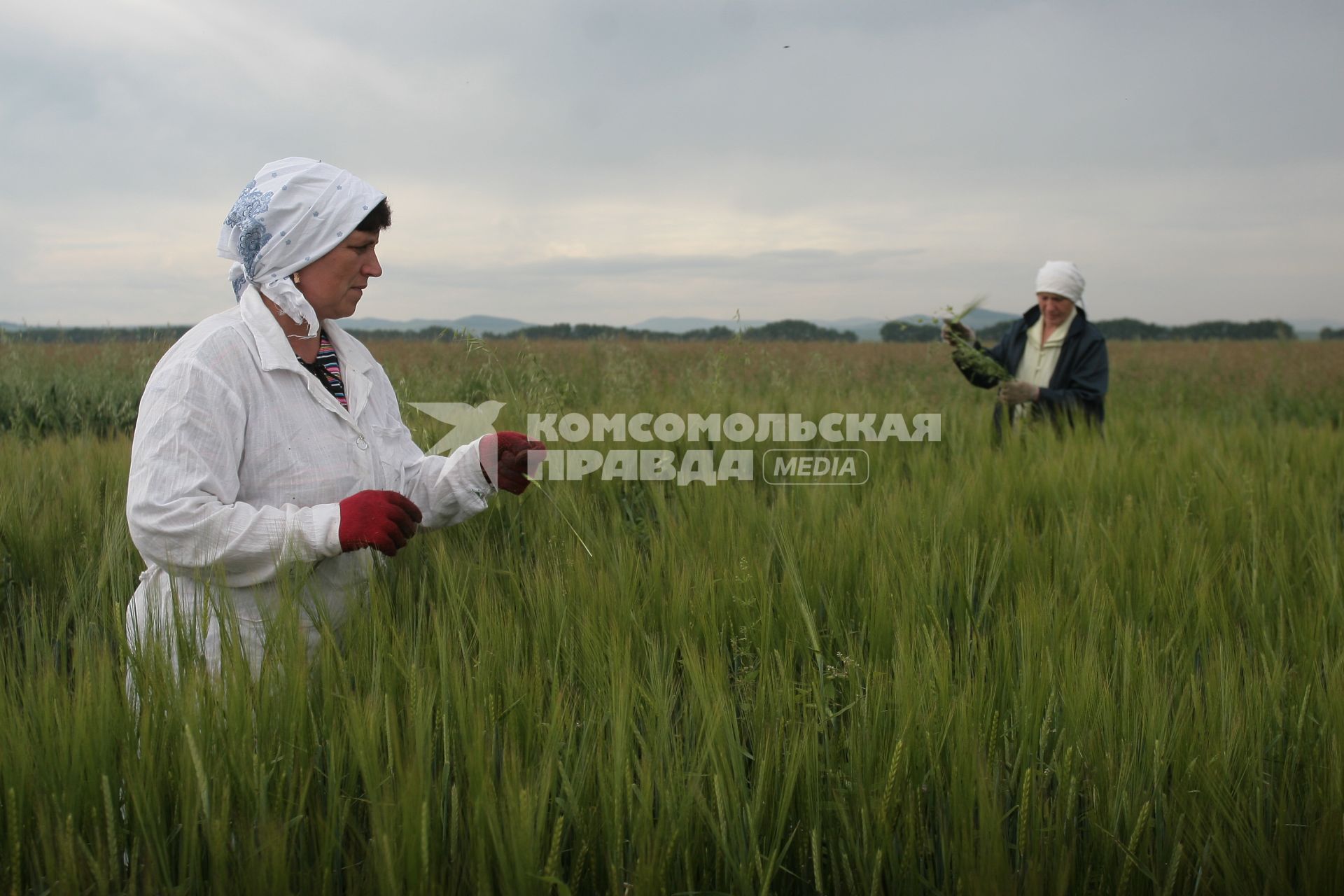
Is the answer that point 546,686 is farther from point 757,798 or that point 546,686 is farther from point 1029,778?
point 1029,778

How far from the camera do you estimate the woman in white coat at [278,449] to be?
70.1 inches

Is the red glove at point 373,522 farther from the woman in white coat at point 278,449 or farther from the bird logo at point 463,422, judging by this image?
the bird logo at point 463,422

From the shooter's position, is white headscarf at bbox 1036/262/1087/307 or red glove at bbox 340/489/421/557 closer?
red glove at bbox 340/489/421/557

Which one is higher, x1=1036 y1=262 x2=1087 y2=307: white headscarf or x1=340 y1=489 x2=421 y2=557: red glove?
x1=1036 y1=262 x2=1087 y2=307: white headscarf

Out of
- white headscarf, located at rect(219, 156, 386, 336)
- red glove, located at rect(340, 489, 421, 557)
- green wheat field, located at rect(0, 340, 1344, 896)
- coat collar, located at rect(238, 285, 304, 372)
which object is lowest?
green wheat field, located at rect(0, 340, 1344, 896)

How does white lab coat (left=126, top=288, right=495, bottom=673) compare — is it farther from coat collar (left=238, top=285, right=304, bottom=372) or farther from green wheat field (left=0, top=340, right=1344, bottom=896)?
green wheat field (left=0, top=340, right=1344, bottom=896)

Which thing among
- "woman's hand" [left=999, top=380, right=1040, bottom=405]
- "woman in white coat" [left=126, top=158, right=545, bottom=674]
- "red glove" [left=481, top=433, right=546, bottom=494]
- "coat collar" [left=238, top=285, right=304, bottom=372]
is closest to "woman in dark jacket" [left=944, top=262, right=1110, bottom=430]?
"woman's hand" [left=999, top=380, right=1040, bottom=405]

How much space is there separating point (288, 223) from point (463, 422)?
1.60 meters

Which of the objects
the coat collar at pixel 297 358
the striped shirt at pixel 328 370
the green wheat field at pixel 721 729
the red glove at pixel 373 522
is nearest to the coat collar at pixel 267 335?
the coat collar at pixel 297 358

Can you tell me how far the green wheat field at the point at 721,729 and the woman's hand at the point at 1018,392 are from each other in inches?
86.4

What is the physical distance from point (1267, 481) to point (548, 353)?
10080mm

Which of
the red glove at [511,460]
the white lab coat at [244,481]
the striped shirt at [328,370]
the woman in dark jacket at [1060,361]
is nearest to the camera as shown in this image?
the white lab coat at [244,481]

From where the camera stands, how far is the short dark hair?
213 cm

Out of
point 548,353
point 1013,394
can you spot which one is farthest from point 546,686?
point 548,353
